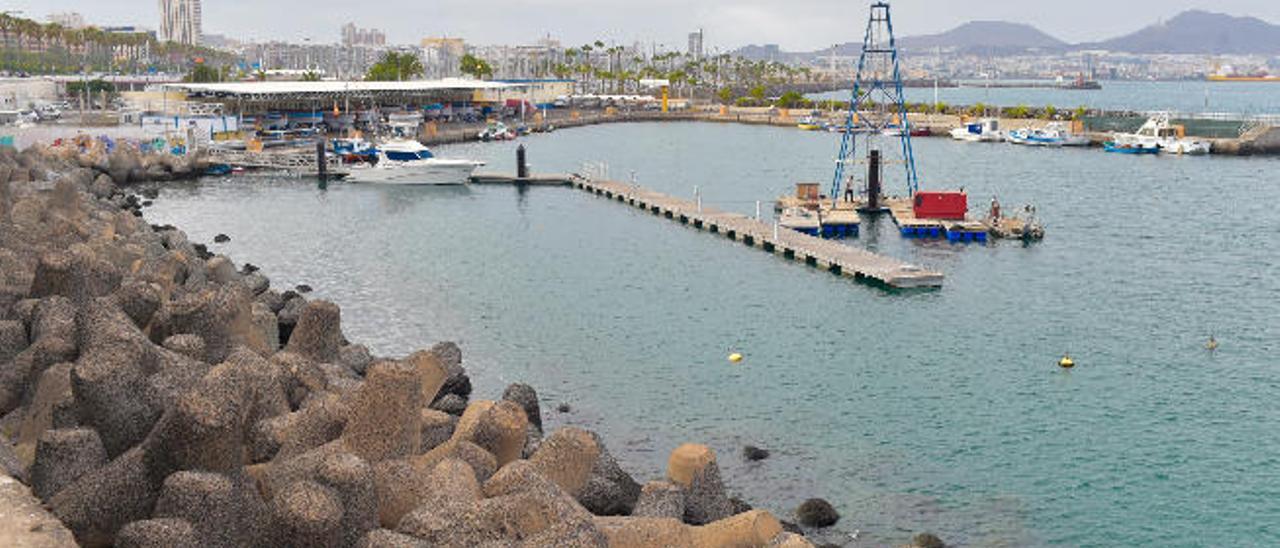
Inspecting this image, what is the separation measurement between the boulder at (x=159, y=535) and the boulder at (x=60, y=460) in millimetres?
2285

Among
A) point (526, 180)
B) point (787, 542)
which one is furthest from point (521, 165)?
point (787, 542)

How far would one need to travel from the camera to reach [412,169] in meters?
68.1

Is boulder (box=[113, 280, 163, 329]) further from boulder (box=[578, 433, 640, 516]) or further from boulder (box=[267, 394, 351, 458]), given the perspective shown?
boulder (box=[578, 433, 640, 516])

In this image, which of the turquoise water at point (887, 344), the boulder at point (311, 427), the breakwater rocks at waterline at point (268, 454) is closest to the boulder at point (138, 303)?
the breakwater rocks at waterline at point (268, 454)

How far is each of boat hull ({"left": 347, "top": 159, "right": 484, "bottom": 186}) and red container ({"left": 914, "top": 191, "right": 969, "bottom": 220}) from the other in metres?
29.0

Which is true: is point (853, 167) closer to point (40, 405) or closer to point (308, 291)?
point (308, 291)

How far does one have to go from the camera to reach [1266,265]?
137ft

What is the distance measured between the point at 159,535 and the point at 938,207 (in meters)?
40.8

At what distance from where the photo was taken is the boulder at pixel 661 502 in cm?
1377

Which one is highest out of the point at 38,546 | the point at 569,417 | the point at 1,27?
the point at 1,27

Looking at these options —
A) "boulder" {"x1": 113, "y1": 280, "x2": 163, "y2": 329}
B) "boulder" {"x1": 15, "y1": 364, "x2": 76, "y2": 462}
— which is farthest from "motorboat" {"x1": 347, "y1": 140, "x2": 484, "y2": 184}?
"boulder" {"x1": 15, "y1": 364, "x2": 76, "y2": 462}

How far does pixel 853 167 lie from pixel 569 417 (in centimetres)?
4869

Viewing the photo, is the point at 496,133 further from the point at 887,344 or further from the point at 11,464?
the point at 11,464

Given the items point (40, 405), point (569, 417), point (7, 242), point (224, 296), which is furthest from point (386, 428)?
point (7, 242)
